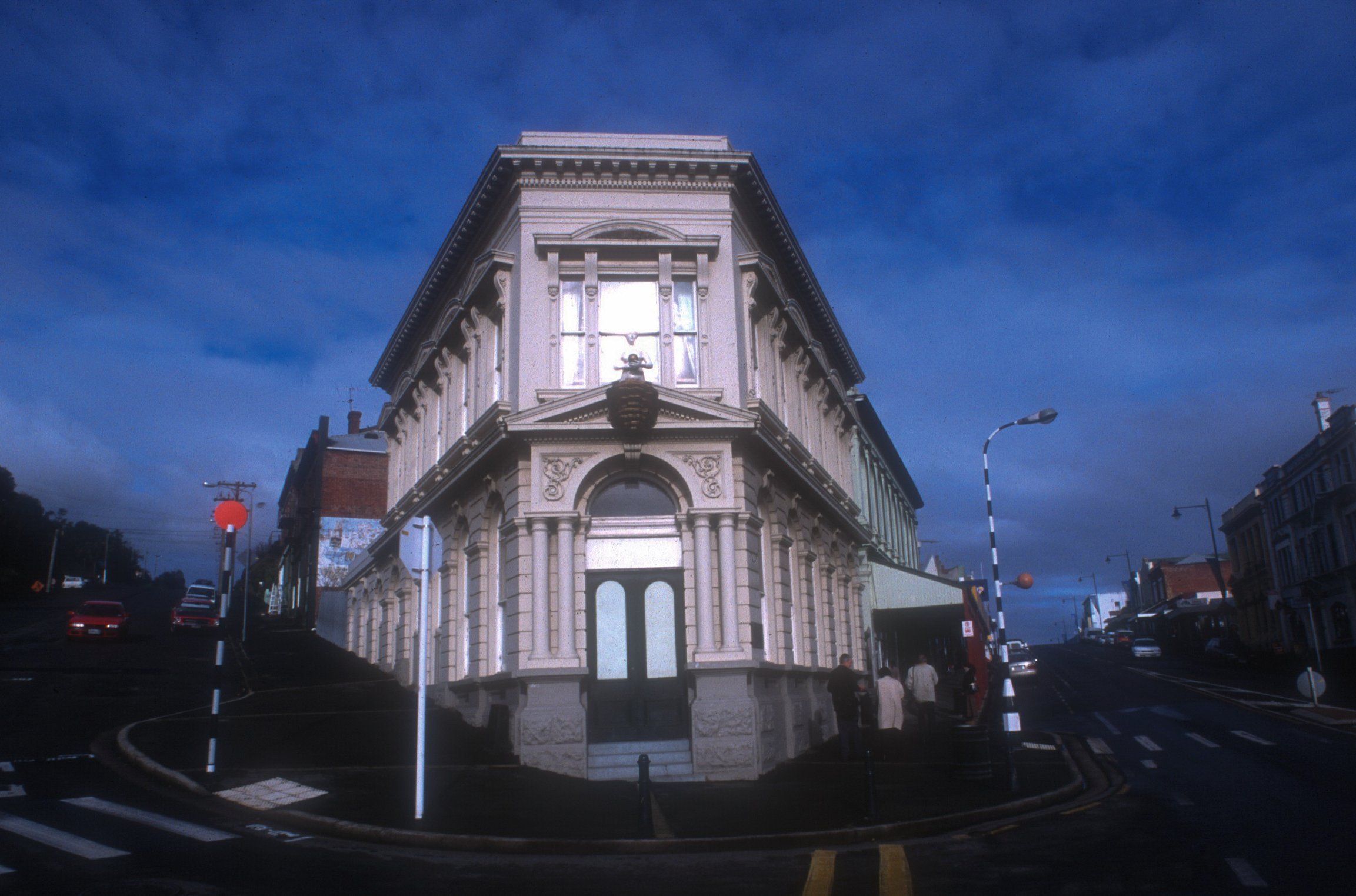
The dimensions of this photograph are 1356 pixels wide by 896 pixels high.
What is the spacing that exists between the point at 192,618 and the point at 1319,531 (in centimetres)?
5995

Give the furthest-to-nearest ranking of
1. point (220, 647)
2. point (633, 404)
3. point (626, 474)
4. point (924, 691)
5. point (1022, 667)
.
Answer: point (1022, 667) → point (924, 691) → point (626, 474) → point (633, 404) → point (220, 647)

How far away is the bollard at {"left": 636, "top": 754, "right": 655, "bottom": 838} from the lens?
10.7 metres

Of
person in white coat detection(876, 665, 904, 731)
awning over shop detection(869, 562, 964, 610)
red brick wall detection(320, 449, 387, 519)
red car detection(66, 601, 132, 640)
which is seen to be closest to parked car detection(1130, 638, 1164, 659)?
awning over shop detection(869, 562, 964, 610)

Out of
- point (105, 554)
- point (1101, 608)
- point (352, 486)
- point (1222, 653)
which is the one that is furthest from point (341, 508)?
point (1101, 608)

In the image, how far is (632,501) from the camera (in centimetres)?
1800

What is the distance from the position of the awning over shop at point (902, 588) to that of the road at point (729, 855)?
13.7 metres

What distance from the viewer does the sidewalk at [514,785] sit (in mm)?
11336

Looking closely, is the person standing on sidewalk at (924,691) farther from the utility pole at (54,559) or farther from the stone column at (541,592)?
the utility pole at (54,559)

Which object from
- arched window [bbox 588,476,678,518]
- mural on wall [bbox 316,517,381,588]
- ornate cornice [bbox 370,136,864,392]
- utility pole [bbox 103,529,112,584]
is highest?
utility pole [bbox 103,529,112,584]

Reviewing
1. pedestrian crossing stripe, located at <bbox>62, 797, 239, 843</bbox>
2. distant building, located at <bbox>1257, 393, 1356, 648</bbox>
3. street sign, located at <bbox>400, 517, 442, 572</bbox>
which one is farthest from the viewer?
distant building, located at <bbox>1257, 393, 1356, 648</bbox>

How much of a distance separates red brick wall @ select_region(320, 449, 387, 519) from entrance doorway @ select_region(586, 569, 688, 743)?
4099 centimetres

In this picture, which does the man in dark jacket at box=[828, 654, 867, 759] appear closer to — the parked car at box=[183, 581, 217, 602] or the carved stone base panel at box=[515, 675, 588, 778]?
the carved stone base panel at box=[515, 675, 588, 778]

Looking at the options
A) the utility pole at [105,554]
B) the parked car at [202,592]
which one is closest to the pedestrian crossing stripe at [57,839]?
the parked car at [202,592]

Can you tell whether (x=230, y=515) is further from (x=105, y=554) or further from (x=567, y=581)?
(x=105, y=554)
